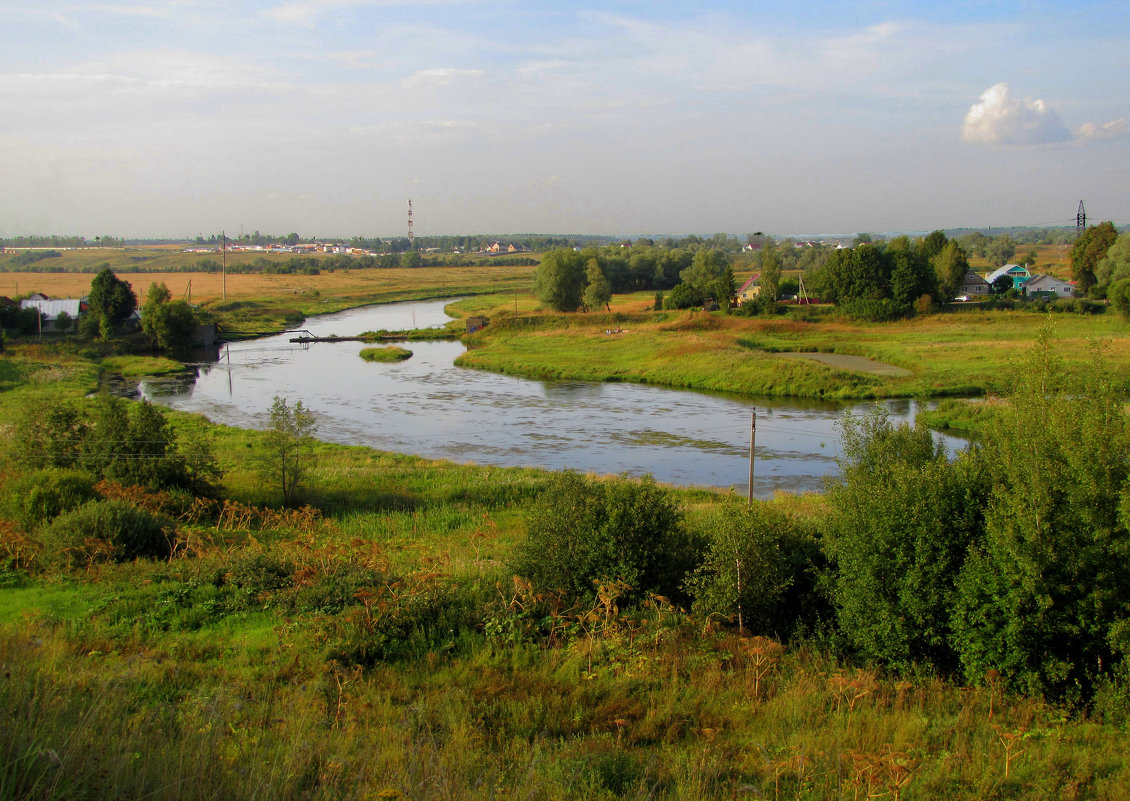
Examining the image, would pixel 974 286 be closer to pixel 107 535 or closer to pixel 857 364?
pixel 857 364

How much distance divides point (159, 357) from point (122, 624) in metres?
48.4

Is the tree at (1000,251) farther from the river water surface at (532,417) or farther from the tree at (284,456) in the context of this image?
the tree at (284,456)

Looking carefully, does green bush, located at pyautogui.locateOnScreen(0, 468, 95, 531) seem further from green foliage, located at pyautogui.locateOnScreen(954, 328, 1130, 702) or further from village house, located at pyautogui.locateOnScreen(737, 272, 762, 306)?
village house, located at pyautogui.locateOnScreen(737, 272, 762, 306)

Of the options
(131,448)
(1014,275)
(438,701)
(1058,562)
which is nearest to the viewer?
(438,701)

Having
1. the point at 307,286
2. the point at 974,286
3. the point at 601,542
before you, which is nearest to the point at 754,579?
the point at 601,542

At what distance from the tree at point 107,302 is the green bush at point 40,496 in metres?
44.1

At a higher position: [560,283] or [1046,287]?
[560,283]

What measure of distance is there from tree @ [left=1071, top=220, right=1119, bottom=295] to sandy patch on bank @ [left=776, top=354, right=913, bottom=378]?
114ft

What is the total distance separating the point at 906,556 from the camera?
340 inches

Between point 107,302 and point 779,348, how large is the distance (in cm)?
4472

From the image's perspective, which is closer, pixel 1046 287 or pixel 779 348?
pixel 779 348

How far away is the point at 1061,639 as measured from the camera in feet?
26.1

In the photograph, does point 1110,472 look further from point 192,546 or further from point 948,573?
point 192,546

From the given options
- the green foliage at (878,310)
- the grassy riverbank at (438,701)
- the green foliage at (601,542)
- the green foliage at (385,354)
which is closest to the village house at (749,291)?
the green foliage at (878,310)
